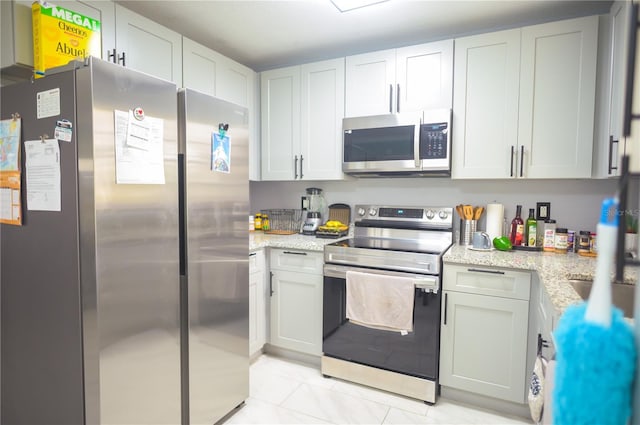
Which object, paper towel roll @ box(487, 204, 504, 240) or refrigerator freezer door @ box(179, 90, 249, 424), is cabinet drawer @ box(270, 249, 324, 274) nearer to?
refrigerator freezer door @ box(179, 90, 249, 424)

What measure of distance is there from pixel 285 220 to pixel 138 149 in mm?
1828

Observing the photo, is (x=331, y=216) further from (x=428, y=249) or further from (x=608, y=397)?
(x=608, y=397)

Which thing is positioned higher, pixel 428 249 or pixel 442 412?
pixel 428 249

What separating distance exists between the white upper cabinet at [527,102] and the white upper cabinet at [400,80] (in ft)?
0.34

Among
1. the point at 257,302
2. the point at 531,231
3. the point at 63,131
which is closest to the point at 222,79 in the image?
the point at 63,131

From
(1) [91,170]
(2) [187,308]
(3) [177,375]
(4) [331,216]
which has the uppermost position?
(1) [91,170]

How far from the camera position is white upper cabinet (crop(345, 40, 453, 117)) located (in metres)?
2.43

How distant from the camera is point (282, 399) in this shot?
7.17 feet

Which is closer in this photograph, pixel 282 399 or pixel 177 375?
pixel 177 375

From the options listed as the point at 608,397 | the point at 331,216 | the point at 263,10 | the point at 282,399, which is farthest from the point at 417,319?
the point at 263,10

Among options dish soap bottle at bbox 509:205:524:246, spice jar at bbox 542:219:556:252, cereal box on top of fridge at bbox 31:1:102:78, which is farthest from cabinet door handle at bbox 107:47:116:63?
spice jar at bbox 542:219:556:252

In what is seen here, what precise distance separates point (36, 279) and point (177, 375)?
72 centimetres

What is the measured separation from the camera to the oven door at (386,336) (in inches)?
82.9

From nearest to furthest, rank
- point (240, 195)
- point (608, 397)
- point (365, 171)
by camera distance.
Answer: point (608, 397)
point (240, 195)
point (365, 171)
